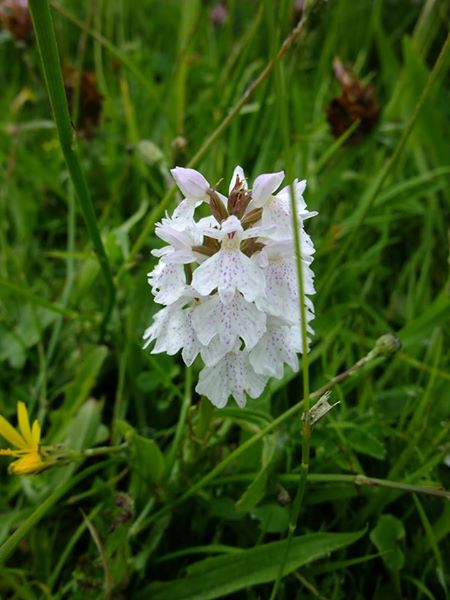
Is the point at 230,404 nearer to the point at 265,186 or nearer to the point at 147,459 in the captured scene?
the point at 147,459

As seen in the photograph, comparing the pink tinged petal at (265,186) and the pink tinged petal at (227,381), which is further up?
the pink tinged petal at (265,186)

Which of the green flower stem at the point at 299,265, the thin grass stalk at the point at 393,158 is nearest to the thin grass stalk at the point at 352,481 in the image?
the green flower stem at the point at 299,265

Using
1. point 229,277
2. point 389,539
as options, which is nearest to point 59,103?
point 229,277

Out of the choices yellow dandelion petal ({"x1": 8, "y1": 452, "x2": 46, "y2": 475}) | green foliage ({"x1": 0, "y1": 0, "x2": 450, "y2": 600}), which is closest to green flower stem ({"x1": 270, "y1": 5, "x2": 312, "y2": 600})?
green foliage ({"x1": 0, "y1": 0, "x2": 450, "y2": 600})

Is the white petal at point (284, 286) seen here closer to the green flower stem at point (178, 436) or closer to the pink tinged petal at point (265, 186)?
Result: the pink tinged petal at point (265, 186)

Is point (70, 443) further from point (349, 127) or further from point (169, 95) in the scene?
point (169, 95)

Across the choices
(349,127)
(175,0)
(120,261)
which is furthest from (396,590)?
(175,0)

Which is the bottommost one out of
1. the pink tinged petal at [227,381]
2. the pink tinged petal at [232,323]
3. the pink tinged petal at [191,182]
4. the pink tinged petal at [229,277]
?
the pink tinged petal at [227,381]

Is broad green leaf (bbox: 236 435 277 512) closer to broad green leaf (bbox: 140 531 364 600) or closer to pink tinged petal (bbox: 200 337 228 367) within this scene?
broad green leaf (bbox: 140 531 364 600)
